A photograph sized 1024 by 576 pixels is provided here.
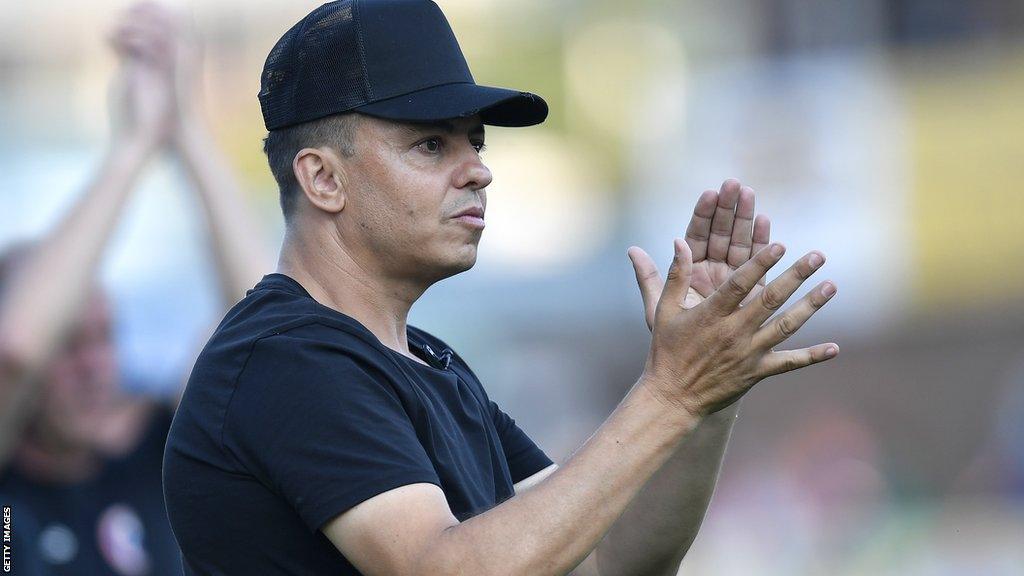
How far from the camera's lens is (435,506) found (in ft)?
6.74

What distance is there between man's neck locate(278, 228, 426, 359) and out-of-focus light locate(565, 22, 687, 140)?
478 inches

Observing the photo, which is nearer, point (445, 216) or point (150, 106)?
point (445, 216)

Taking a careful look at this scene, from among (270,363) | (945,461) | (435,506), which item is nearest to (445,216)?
(270,363)

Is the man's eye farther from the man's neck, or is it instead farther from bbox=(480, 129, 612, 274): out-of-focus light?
bbox=(480, 129, 612, 274): out-of-focus light

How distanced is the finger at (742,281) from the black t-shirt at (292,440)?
51cm

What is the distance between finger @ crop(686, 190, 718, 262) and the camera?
2.59 metres

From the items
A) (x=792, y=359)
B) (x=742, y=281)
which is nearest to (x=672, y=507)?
(x=792, y=359)

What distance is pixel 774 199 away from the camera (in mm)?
13633

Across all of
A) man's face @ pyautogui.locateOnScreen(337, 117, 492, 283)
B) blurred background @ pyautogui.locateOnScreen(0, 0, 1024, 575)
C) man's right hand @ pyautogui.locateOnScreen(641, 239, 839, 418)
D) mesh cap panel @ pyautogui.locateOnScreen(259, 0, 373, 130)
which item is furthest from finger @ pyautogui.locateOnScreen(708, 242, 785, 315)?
blurred background @ pyautogui.locateOnScreen(0, 0, 1024, 575)

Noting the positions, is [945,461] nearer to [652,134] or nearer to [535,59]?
[652,134]

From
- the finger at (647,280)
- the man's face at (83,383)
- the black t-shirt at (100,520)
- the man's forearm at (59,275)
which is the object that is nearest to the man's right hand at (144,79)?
the man's forearm at (59,275)

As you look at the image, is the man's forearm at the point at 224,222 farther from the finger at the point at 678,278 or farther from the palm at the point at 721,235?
the finger at the point at 678,278

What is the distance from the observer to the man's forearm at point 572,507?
201 centimetres

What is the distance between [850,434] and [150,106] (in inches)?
397
